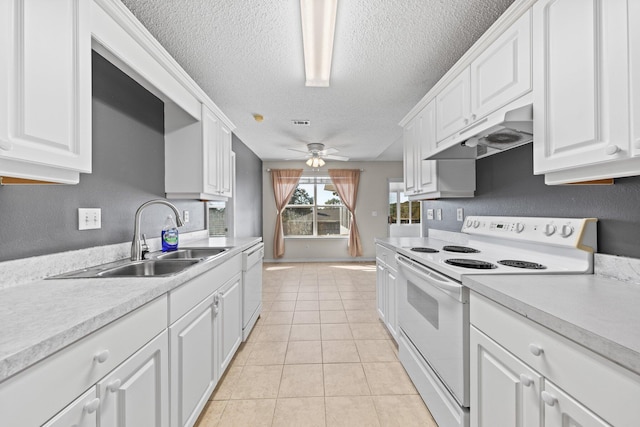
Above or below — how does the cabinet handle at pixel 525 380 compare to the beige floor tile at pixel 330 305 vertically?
above

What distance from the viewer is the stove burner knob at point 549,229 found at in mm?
1456

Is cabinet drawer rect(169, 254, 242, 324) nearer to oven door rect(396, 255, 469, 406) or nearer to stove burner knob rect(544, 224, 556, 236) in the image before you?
oven door rect(396, 255, 469, 406)

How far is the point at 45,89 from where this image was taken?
3.09 feet

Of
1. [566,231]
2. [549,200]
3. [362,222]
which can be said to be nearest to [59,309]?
[566,231]

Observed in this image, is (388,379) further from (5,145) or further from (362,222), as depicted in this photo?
(362,222)

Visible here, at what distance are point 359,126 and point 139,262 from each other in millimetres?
3116

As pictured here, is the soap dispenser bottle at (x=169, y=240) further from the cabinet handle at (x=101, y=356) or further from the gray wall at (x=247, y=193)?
the gray wall at (x=247, y=193)

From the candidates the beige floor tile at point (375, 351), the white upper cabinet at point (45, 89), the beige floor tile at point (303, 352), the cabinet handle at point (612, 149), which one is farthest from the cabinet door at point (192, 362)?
the cabinet handle at point (612, 149)

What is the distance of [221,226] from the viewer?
407 centimetres

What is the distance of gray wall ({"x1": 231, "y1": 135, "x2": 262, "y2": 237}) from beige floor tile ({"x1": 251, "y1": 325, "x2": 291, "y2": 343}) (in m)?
1.92

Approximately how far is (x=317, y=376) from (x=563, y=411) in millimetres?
1560

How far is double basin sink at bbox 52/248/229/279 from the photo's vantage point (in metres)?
1.32

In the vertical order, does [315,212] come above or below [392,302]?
above

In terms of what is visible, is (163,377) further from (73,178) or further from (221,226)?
(221,226)
